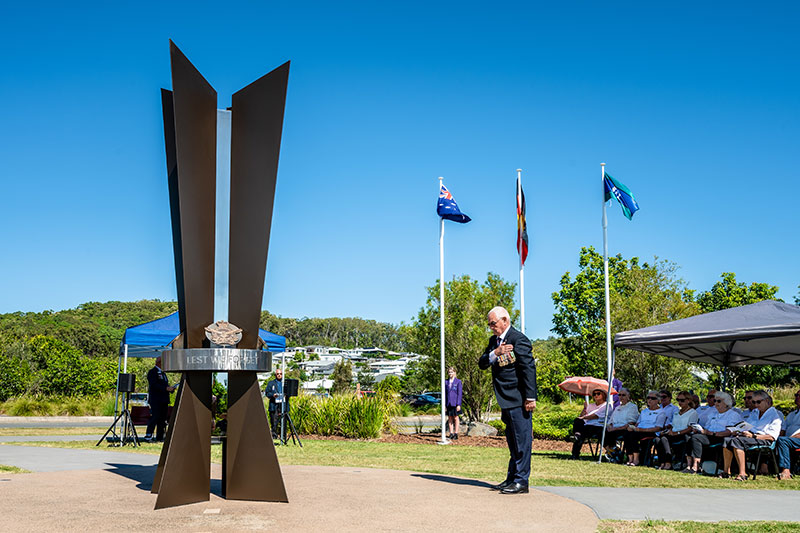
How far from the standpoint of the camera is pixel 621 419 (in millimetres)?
11719

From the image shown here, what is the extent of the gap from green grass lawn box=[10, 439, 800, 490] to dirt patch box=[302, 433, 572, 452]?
1.00m

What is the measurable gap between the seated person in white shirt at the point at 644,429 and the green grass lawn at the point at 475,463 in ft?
2.47

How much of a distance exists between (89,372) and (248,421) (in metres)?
25.3

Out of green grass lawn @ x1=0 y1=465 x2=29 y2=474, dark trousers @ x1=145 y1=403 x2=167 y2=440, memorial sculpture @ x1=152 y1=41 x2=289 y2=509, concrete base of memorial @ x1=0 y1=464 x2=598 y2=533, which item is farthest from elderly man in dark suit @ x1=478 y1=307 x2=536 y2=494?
dark trousers @ x1=145 y1=403 x2=167 y2=440

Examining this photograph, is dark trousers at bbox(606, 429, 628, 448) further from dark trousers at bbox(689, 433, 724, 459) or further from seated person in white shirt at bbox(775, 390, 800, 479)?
seated person in white shirt at bbox(775, 390, 800, 479)

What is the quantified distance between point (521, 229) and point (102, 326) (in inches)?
2342

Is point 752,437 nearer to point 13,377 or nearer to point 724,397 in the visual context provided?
point 724,397

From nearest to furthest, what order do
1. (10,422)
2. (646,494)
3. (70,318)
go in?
(646,494), (10,422), (70,318)

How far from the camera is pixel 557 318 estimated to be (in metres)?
30.9

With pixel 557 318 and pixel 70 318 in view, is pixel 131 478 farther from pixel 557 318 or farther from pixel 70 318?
pixel 70 318

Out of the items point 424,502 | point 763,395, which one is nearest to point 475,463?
point 763,395

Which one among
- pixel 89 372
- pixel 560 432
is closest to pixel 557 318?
pixel 560 432

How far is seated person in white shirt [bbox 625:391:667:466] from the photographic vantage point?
11.1 metres

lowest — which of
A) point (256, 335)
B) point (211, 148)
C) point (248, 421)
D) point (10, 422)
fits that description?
point (10, 422)
